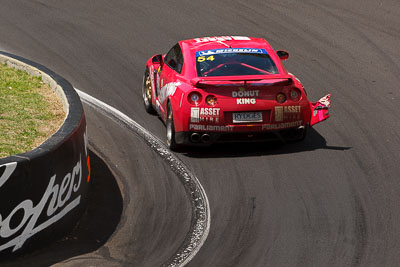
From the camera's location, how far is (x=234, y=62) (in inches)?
498

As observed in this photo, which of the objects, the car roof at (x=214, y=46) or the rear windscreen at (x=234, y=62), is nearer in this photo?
the rear windscreen at (x=234, y=62)

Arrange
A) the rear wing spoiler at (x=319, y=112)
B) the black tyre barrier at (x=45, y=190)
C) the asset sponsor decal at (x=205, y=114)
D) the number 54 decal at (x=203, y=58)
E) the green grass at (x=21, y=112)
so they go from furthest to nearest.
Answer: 1. the number 54 decal at (x=203, y=58)
2. the rear wing spoiler at (x=319, y=112)
3. the asset sponsor decal at (x=205, y=114)
4. the green grass at (x=21, y=112)
5. the black tyre barrier at (x=45, y=190)

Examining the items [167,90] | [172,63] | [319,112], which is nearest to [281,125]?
[319,112]

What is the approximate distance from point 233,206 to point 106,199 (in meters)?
1.61

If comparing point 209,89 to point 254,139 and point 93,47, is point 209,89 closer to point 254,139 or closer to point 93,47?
point 254,139

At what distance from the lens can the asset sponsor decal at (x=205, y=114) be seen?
39.7 ft

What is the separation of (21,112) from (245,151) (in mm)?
3231

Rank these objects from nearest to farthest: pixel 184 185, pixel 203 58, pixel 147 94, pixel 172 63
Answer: pixel 184 185
pixel 203 58
pixel 172 63
pixel 147 94

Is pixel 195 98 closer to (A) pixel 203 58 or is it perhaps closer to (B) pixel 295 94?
(A) pixel 203 58

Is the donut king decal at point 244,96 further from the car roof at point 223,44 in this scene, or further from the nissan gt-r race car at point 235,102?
the car roof at point 223,44

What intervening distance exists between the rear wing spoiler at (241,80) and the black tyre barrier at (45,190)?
2.35m

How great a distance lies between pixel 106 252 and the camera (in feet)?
31.4

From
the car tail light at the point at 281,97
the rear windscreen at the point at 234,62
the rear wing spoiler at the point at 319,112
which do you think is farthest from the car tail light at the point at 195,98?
the rear wing spoiler at the point at 319,112

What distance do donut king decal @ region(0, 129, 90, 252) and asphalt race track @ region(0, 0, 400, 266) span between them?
0.31m
